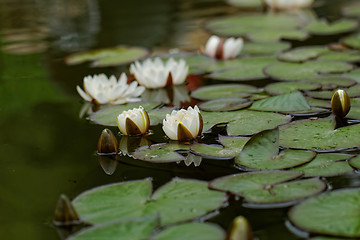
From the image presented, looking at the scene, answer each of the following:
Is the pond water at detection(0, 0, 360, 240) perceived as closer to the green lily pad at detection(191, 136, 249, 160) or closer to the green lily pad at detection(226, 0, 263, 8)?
the green lily pad at detection(191, 136, 249, 160)

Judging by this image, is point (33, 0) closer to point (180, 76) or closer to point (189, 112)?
point (180, 76)

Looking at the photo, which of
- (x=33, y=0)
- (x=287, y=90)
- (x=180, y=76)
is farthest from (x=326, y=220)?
(x=33, y=0)

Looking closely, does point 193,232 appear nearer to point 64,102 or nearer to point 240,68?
point 64,102

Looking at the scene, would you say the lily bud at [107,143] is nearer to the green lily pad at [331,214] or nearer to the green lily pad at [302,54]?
the green lily pad at [331,214]

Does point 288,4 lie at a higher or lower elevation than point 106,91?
higher

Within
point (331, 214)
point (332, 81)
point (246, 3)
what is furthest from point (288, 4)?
point (331, 214)

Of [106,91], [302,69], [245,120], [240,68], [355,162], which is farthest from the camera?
[240,68]
